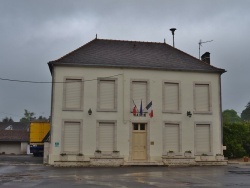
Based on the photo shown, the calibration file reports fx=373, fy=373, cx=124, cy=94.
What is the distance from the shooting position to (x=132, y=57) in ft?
82.2

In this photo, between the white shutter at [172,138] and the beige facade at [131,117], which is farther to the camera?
the white shutter at [172,138]

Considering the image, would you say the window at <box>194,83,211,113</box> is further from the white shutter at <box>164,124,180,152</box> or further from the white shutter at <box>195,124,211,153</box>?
the white shutter at <box>164,124,180,152</box>

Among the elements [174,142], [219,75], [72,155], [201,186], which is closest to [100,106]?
[72,155]

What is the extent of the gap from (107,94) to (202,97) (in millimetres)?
6377

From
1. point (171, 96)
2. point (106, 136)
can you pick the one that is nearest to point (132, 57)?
point (171, 96)

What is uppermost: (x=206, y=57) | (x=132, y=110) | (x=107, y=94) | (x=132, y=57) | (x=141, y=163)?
(x=206, y=57)

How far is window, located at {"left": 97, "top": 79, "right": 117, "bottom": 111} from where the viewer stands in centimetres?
2352

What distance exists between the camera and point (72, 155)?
2255 cm

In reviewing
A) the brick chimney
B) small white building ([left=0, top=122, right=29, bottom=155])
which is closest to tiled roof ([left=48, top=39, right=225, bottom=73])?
the brick chimney

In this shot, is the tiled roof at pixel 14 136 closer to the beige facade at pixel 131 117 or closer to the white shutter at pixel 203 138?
the beige facade at pixel 131 117

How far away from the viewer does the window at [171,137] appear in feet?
78.0

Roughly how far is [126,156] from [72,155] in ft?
10.9

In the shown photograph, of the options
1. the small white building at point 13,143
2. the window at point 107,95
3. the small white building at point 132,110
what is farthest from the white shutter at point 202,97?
the small white building at point 13,143

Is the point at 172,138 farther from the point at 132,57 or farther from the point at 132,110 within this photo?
the point at 132,57
